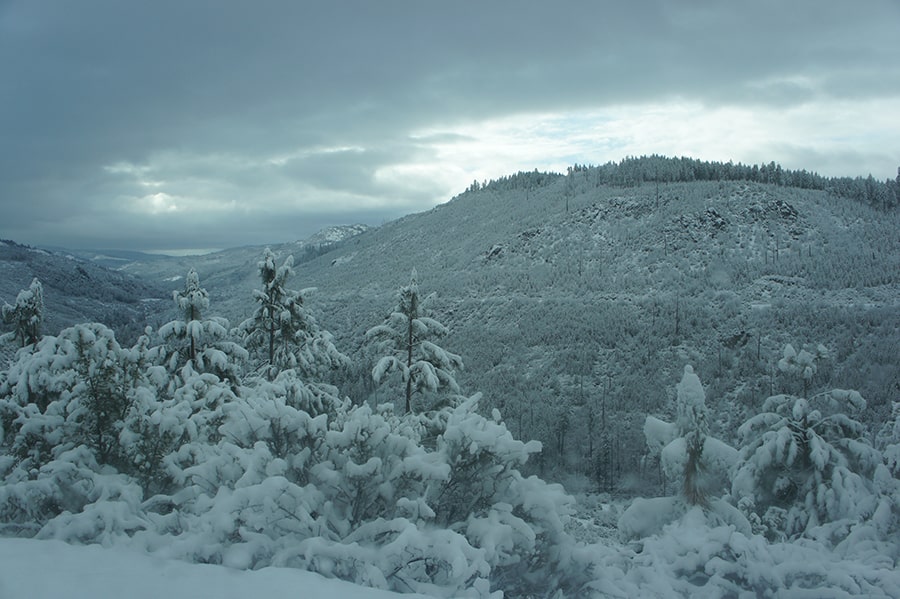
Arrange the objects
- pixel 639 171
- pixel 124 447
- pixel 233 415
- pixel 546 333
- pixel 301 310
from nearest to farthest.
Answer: pixel 233 415 → pixel 124 447 → pixel 301 310 → pixel 546 333 → pixel 639 171

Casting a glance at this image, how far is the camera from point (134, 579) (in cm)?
375

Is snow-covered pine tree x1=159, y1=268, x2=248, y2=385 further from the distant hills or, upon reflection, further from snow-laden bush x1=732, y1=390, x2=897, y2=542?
snow-laden bush x1=732, y1=390, x2=897, y2=542

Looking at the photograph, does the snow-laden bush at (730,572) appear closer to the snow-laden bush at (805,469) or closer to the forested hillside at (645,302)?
the snow-laden bush at (805,469)

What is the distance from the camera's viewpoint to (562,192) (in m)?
187

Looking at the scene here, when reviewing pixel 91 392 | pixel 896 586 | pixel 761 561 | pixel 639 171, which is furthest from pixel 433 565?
pixel 639 171

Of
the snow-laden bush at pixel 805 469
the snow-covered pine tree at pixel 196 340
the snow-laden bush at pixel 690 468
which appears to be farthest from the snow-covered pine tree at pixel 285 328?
the snow-laden bush at pixel 805 469

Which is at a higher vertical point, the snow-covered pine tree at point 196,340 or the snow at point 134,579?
the snow-covered pine tree at point 196,340

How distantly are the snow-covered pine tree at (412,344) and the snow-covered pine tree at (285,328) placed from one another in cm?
139

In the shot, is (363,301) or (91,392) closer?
(91,392)

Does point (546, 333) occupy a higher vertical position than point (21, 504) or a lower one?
lower

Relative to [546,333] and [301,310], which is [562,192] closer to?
[546,333]

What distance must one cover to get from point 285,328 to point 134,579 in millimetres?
11086

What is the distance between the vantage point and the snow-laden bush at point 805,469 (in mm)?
7477

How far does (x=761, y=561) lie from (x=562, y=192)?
190m
